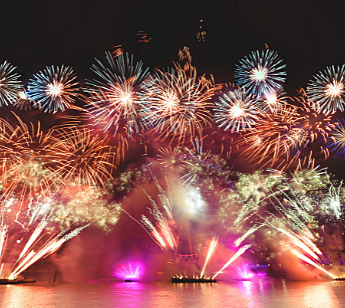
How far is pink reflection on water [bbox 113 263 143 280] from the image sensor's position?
16641 millimetres

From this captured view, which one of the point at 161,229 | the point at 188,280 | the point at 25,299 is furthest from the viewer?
the point at 161,229

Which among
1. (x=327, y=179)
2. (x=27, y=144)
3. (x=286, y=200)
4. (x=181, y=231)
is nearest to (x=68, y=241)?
(x=181, y=231)

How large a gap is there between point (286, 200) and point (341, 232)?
6223mm

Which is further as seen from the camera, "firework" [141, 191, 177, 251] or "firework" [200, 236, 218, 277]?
"firework" [200, 236, 218, 277]

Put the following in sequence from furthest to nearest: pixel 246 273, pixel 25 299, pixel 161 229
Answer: pixel 161 229 → pixel 246 273 → pixel 25 299

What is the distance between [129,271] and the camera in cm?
1686

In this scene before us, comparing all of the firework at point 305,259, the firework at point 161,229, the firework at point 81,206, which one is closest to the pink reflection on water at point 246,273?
the firework at point 305,259

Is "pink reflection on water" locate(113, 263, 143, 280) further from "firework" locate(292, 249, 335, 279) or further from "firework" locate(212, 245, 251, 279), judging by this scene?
"firework" locate(292, 249, 335, 279)

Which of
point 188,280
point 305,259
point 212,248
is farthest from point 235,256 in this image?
point 305,259

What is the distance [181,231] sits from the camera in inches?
697

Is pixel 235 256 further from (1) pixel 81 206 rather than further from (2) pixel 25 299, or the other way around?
(2) pixel 25 299

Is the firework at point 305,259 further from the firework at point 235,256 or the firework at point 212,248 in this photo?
the firework at point 212,248

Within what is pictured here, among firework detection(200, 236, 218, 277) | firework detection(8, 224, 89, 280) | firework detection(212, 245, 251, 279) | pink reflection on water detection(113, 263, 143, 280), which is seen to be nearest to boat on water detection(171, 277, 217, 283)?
firework detection(212, 245, 251, 279)

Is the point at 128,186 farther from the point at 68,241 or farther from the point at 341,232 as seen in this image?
the point at 341,232
